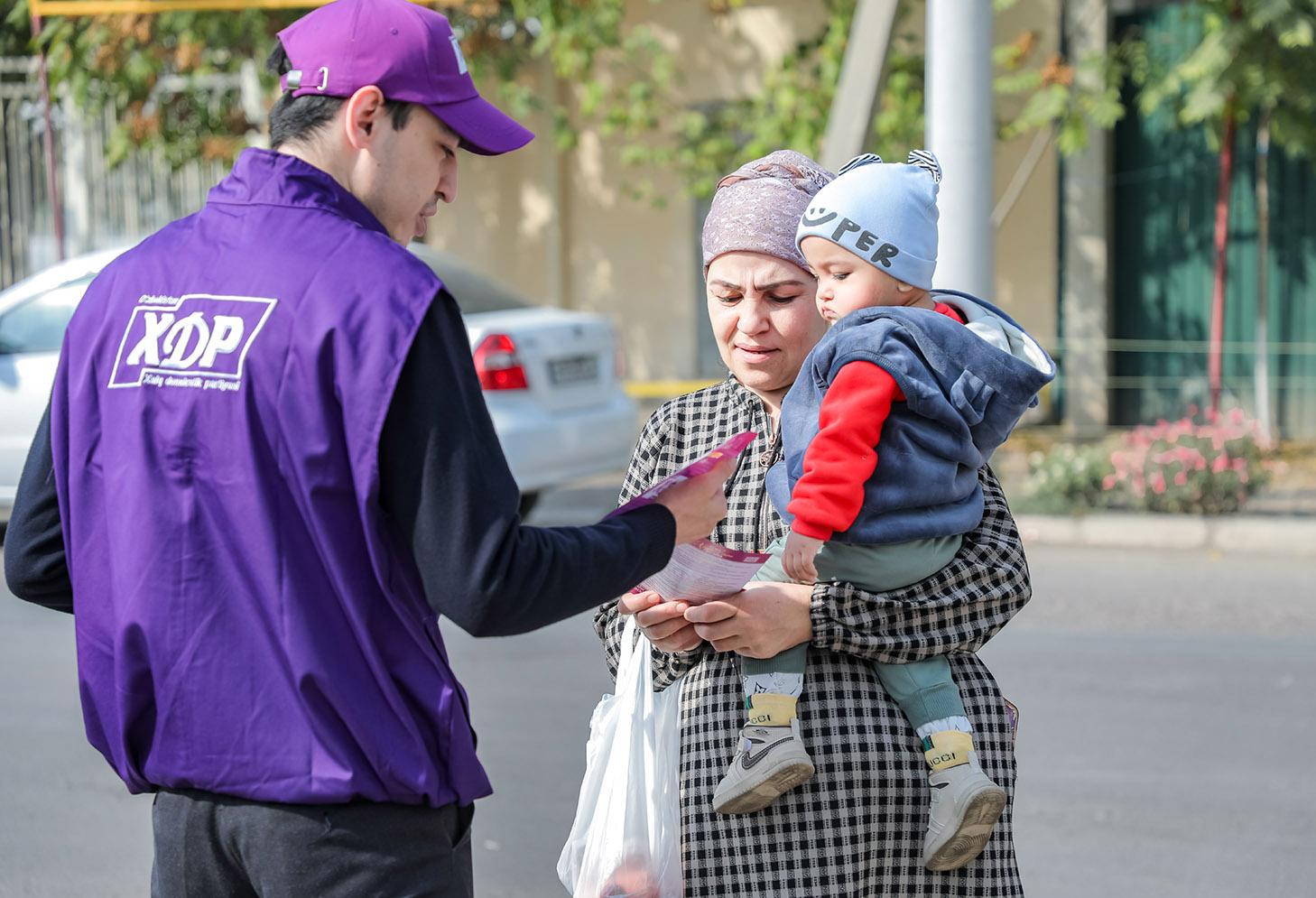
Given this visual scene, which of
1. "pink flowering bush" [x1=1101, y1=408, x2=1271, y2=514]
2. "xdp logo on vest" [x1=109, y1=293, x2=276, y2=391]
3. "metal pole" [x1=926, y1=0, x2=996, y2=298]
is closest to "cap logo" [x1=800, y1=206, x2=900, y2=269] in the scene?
"xdp logo on vest" [x1=109, y1=293, x2=276, y2=391]

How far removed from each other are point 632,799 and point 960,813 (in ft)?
1.51

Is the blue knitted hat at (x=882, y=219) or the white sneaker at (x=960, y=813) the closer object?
the white sneaker at (x=960, y=813)

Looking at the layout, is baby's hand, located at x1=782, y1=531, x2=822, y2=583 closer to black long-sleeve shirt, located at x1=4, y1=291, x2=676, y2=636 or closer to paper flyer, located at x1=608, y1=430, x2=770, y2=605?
paper flyer, located at x1=608, y1=430, x2=770, y2=605

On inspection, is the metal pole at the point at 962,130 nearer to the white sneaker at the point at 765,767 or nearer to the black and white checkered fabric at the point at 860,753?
the black and white checkered fabric at the point at 860,753

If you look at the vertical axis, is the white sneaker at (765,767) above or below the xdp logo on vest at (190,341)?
below

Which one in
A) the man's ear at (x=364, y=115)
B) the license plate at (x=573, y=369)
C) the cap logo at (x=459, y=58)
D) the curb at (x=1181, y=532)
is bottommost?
the curb at (x=1181, y=532)

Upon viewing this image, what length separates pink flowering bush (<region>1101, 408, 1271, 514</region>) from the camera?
954cm

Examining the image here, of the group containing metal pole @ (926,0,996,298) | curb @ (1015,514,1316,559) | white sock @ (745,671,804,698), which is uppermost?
metal pole @ (926,0,996,298)

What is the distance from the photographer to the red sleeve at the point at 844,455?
7.56 feet

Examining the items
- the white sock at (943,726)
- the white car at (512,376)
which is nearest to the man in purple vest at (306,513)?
the white sock at (943,726)

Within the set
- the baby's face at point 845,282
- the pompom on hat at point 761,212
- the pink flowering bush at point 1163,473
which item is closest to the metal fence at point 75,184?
the pink flowering bush at point 1163,473

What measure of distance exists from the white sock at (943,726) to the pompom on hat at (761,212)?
0.75 m

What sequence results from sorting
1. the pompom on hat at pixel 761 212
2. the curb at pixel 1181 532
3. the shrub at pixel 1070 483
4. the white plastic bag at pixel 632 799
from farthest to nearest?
1. the shrub at pixel 1070 483
2. the curb at pixel 1181 532
3. the pompom on hat at pixel 761 212
4. the white plastic bag at pixel 632 799

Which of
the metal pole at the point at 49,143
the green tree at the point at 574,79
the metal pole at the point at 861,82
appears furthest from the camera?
the metal pole at the point at 49,143
